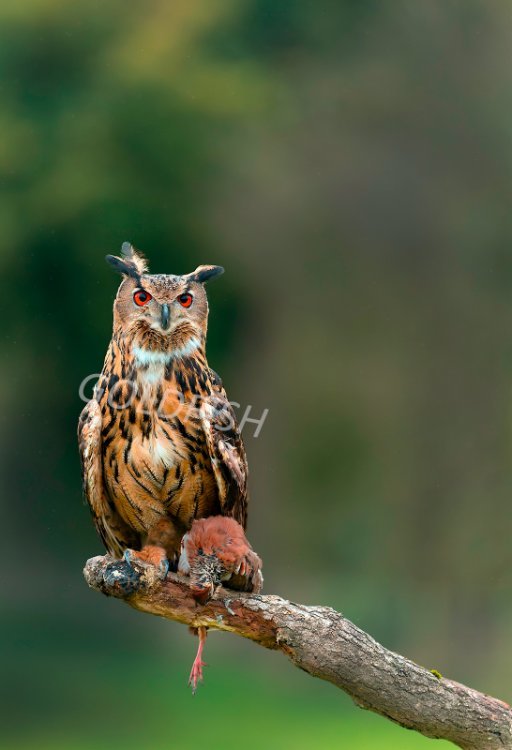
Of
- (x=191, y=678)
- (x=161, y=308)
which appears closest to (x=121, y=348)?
(x=161, y=308)

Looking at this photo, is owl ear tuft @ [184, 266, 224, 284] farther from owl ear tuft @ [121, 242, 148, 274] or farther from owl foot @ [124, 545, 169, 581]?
owl foot @ [124, 545, 169, 581]

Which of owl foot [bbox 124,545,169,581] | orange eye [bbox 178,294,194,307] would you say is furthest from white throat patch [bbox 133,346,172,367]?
owl foot [bbox 124,545,169,581]

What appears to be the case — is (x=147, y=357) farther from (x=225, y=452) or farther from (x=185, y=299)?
(x=225, y=452)

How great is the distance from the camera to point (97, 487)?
6.50 ft

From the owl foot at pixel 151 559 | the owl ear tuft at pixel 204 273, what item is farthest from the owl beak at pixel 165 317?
the owl foot at pixel 151 559

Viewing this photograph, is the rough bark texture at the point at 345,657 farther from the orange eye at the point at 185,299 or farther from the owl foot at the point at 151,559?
the orange eye at the point at 185,299

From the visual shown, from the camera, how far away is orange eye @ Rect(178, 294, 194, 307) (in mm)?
1941

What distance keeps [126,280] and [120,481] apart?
1.40 feet

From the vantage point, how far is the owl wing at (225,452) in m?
1.94

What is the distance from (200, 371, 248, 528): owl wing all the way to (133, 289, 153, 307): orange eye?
9.6 inches

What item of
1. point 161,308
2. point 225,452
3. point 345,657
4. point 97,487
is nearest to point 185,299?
point 161,308

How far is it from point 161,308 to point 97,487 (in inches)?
16.1

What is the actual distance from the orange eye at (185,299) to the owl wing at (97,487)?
29 cm

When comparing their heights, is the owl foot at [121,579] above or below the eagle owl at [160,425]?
below
